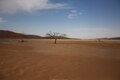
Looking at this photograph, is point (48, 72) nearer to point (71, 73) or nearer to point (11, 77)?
point (71, 73)

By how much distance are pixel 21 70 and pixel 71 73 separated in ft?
4.96

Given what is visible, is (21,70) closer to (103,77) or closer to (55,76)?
(55,76)

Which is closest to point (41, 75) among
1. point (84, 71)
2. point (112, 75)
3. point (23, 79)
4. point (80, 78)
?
point (23, 79)

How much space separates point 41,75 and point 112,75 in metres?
2.09

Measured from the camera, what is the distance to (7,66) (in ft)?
16.4

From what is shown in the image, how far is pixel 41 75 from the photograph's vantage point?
4.19 meters

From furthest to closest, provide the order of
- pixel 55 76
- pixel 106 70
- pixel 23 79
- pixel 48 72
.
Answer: pixel 106 70 < pixel 48 72 < pixel 55 76 < pixel 23 79

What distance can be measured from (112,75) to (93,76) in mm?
631

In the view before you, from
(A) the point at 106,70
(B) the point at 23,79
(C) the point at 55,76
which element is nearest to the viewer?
(B) the point at 23,79

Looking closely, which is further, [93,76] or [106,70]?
[106,70]

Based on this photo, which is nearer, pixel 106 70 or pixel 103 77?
pixel 103 77

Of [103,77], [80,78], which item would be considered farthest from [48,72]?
[103,77]

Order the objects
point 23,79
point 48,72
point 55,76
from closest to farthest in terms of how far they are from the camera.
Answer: point 23,79, point 55,76, point 48,72

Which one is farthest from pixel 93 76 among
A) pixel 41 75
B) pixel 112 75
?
pixel 41 75
